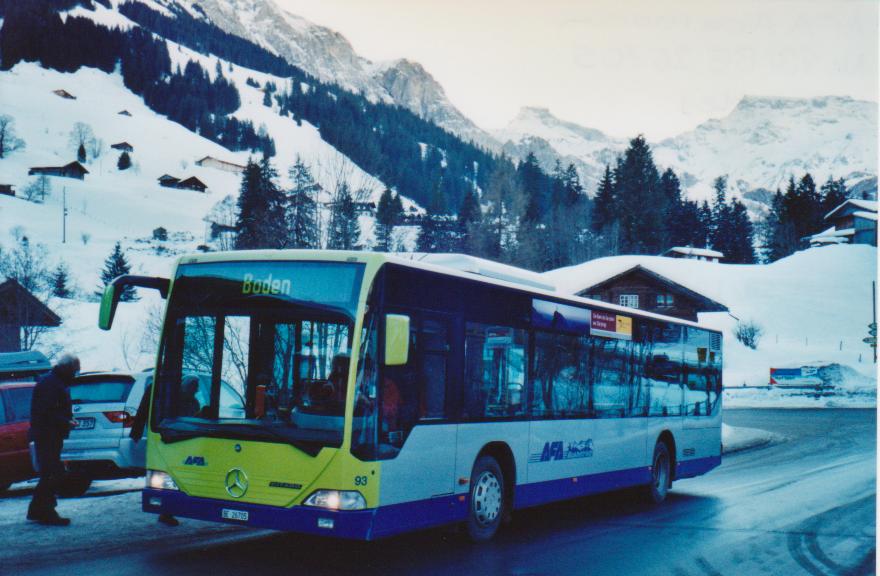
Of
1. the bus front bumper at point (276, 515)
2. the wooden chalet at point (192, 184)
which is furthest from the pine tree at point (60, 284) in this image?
the wooden chalet at point (192, 184)

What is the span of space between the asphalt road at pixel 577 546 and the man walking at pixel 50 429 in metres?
0.49

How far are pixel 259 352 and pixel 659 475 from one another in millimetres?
7731

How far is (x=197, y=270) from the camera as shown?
28.0 feet

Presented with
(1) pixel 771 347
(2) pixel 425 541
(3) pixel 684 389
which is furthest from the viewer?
(1) pixel 771 347

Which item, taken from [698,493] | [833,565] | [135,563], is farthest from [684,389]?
[135,563]

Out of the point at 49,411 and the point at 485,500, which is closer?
the point at 485,500

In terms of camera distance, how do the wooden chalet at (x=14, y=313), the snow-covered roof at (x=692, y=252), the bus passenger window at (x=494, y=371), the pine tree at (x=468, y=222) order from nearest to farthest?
the bus passenger window at (x=494, y=371), the wooden chalet at (x=14, y=313), the pine tree at (x=468, y=222), the snow-covered roof at (x=692, y=252)

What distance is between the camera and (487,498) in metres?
9.36

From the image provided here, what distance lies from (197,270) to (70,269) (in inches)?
3408

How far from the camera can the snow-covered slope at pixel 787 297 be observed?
70.5 m

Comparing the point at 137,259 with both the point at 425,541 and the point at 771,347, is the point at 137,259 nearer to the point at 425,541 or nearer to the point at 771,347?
the point at 771,347

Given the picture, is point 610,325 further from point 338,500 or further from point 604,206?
point 604,206

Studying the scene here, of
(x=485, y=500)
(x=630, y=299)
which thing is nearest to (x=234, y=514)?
(x=485, y=500)

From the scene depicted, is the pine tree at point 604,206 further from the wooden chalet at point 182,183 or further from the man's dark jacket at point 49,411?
the man's dark jacket at point 49,411
